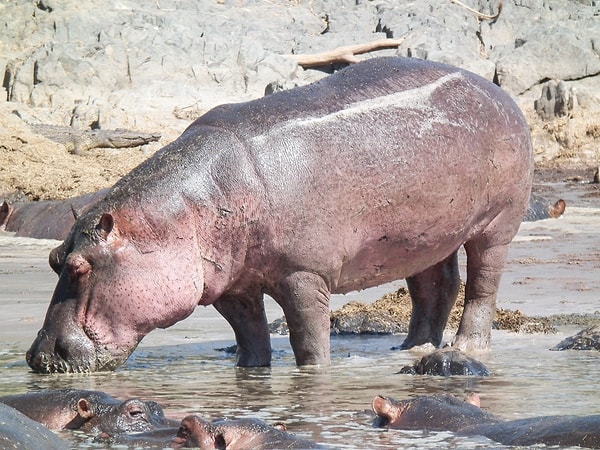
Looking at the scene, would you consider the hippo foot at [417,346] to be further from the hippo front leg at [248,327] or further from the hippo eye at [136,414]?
the hippo eye at [136,414]

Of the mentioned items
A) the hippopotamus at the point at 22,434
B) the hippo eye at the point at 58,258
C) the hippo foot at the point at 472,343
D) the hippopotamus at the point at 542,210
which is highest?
the hippo eye at the point at 58,258

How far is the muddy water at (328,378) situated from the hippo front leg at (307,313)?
0.35 feet

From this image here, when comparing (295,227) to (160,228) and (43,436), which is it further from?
(43,436)

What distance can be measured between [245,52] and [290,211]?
78.1ft

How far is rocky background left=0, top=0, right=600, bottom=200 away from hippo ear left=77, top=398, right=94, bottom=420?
20599mm

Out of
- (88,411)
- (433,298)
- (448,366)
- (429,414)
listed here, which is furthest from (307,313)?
(88,411)

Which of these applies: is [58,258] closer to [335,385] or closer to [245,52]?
[335,385]

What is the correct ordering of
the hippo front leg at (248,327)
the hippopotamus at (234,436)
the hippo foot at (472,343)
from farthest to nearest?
1. the hippo foot at (472,343)
2. the hippo front leg at (248,327)
3. the hippopotamus at (234,436)

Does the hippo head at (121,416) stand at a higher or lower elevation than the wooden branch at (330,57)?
lower

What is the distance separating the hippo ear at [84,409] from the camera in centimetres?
483

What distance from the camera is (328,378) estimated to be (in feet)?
20.2

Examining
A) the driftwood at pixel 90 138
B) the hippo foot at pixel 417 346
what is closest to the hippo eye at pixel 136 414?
the hippo foot at pixel 417 346

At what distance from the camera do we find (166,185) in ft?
20.2

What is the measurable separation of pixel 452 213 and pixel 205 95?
2130 centimetres
